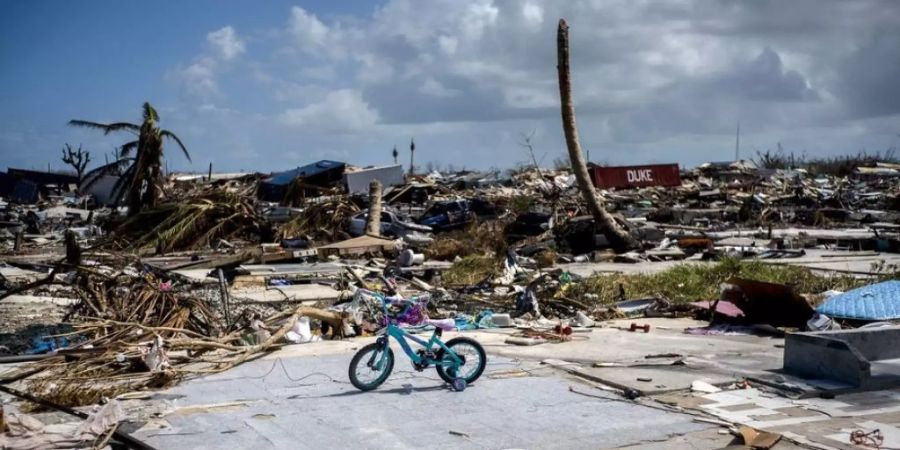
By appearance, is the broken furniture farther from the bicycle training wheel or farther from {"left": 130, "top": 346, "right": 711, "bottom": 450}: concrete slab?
the bicycle training wheel

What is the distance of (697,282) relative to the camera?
1572 cm

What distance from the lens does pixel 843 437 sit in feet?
23.0

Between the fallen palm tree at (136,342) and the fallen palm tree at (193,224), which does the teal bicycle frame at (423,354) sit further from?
the fallen palm tree at (193,224)

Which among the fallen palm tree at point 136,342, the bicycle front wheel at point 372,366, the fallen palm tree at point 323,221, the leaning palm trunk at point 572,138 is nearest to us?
the bicycle front wheel at point 372,366

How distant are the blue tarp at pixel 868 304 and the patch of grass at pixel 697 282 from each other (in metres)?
2.30

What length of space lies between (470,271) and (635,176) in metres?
25.5

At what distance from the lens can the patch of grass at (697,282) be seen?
15.0 metres

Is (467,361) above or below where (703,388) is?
above

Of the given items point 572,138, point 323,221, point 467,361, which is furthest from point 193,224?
point 467,361

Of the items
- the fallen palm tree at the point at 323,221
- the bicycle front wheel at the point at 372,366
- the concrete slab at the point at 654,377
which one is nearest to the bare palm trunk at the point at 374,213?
the fallen palm tree at the point at 323,221

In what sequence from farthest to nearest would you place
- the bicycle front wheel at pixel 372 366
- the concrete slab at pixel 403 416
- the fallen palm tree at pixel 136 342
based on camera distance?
1. the fallen palm tree at pixel 136 342
2. the bicycle front wheel at pixel 372 366
3. the concrete slab at pixel 403 416

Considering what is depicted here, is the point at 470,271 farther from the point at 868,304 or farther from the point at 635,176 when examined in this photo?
the point at 635,176

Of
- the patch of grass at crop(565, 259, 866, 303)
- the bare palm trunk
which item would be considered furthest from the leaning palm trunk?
the patch of grass at crop(565, 259, 866, 303)

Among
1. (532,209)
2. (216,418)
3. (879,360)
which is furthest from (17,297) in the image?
(532,209)
